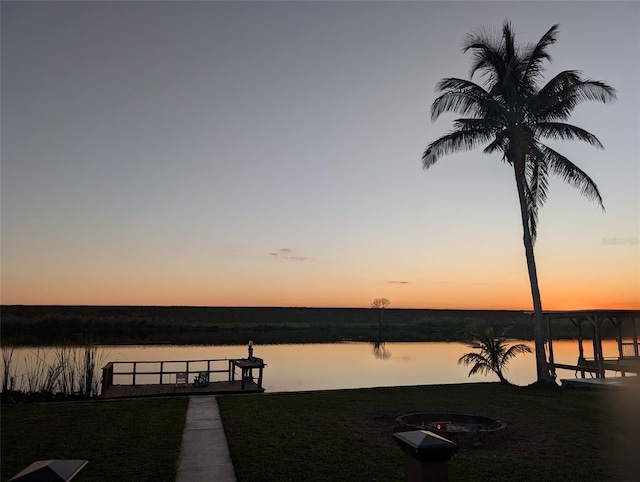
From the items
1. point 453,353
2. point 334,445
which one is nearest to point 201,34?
point 334,445

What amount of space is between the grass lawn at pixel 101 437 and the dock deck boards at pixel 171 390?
4081mm

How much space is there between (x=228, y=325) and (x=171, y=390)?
60.9 metres

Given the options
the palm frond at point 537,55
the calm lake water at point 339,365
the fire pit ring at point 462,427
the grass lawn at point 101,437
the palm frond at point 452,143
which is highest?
the palm frond at point 537,55

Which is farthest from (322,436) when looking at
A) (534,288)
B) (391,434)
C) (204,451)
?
(534,288)

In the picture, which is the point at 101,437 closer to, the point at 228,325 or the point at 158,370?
the point at 158,370

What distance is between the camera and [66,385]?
17031mm

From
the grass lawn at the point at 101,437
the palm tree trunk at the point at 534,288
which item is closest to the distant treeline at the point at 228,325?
the palm tree trunk at the point at 534,288

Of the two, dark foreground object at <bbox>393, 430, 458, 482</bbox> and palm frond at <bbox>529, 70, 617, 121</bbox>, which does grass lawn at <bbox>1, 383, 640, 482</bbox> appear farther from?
palm frond at <bbox>529, 70, 617, 121</bbox>

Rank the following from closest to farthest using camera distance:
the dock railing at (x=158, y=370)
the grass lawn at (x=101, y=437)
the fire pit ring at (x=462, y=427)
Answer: the grass lawn at (x=101, y=437) < the fire pit ring at (x=462, y=427) < the dock railing at (x=158, y=370)

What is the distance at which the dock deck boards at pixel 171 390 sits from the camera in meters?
18.3

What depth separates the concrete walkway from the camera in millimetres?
7789

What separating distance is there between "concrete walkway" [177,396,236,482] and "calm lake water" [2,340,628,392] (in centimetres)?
1032

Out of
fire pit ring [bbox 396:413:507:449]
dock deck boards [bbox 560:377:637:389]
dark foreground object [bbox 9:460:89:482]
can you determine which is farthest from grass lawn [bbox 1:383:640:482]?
dark foreground object [bbox 9:460:89:482]

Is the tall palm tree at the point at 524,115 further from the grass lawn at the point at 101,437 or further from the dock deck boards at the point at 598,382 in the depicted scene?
the grass lawn at the point at 101,437
